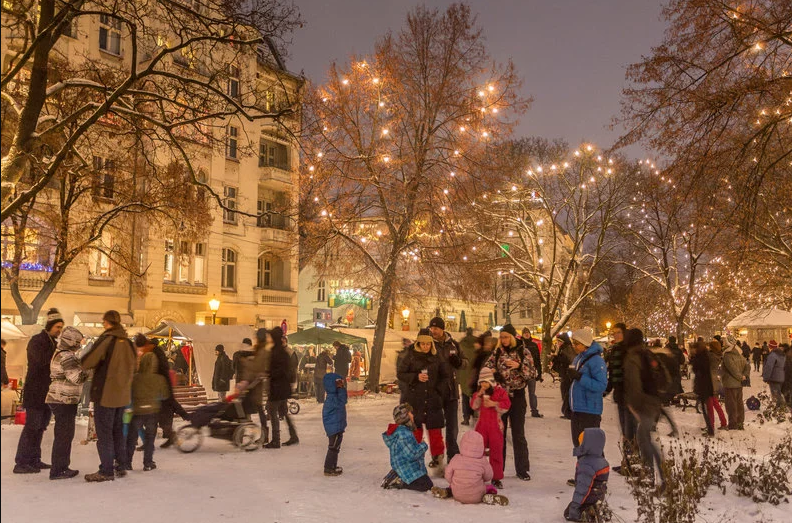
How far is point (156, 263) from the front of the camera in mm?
30641

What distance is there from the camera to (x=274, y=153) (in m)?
39.7

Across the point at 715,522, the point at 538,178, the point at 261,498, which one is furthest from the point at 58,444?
the point at 538,178

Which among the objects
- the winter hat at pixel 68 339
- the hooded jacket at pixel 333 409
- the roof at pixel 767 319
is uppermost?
the roof at pixel 767 319

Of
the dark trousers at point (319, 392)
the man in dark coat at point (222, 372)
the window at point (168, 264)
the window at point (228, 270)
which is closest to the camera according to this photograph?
the man in dark coat at point (222, 372)

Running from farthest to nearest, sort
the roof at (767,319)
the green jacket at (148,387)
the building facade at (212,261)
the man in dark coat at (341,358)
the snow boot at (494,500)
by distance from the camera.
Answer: the roof at (767,319) < the building facade at (212,261) < the man in dark coat at (341,358) < the green jacket at (148,387) < the snow boot at (494,500)

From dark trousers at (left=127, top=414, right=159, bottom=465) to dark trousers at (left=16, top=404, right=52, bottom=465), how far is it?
1.09 metres

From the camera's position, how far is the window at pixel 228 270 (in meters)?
35.2

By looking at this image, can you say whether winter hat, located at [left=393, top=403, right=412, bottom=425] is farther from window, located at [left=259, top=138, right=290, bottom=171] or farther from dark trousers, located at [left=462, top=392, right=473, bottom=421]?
window, located at [left=259, top=138, right=290, bottom=171]

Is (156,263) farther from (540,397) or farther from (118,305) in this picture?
(540,397)

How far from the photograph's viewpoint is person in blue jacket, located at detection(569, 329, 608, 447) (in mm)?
7906

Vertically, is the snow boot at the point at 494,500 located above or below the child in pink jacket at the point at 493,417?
below

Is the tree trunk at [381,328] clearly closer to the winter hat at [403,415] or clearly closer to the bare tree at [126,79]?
the bare tree at [126,79]

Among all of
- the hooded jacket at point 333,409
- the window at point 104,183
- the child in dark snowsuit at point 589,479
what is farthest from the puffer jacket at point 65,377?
the window at point 104,183

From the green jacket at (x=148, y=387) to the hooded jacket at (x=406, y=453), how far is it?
3723mm
